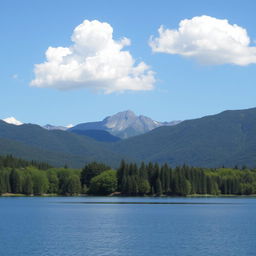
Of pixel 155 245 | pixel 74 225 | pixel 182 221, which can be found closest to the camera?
pixel 155 245

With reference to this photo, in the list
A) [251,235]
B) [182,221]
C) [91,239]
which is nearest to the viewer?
[91,239]

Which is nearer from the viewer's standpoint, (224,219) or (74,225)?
(74,225)

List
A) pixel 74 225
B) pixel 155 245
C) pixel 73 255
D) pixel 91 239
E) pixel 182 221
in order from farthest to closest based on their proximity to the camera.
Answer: pixel 182 221 < pixel 74 225 < pixel 91 239 < pixel 155 245 < pixel 73 255

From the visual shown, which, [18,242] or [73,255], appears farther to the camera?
[18,242]

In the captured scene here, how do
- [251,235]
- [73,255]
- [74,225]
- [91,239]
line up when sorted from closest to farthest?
[73,255] → [91,239] → [251,235] → [74,225]

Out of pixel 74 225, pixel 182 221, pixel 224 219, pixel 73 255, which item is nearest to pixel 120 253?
pixel 73 255

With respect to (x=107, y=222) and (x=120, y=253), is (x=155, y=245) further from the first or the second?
(x=107, y=222)

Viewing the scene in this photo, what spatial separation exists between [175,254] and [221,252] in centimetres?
628

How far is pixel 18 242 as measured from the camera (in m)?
79.5

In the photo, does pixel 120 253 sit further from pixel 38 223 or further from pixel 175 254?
pixel 38 223

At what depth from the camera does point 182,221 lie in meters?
116

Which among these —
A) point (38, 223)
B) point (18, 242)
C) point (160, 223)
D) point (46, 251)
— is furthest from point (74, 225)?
point (46, 251)

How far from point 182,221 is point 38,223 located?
1124 inches

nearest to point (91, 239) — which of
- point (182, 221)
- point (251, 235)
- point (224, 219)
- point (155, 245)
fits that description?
point (155, 245)
